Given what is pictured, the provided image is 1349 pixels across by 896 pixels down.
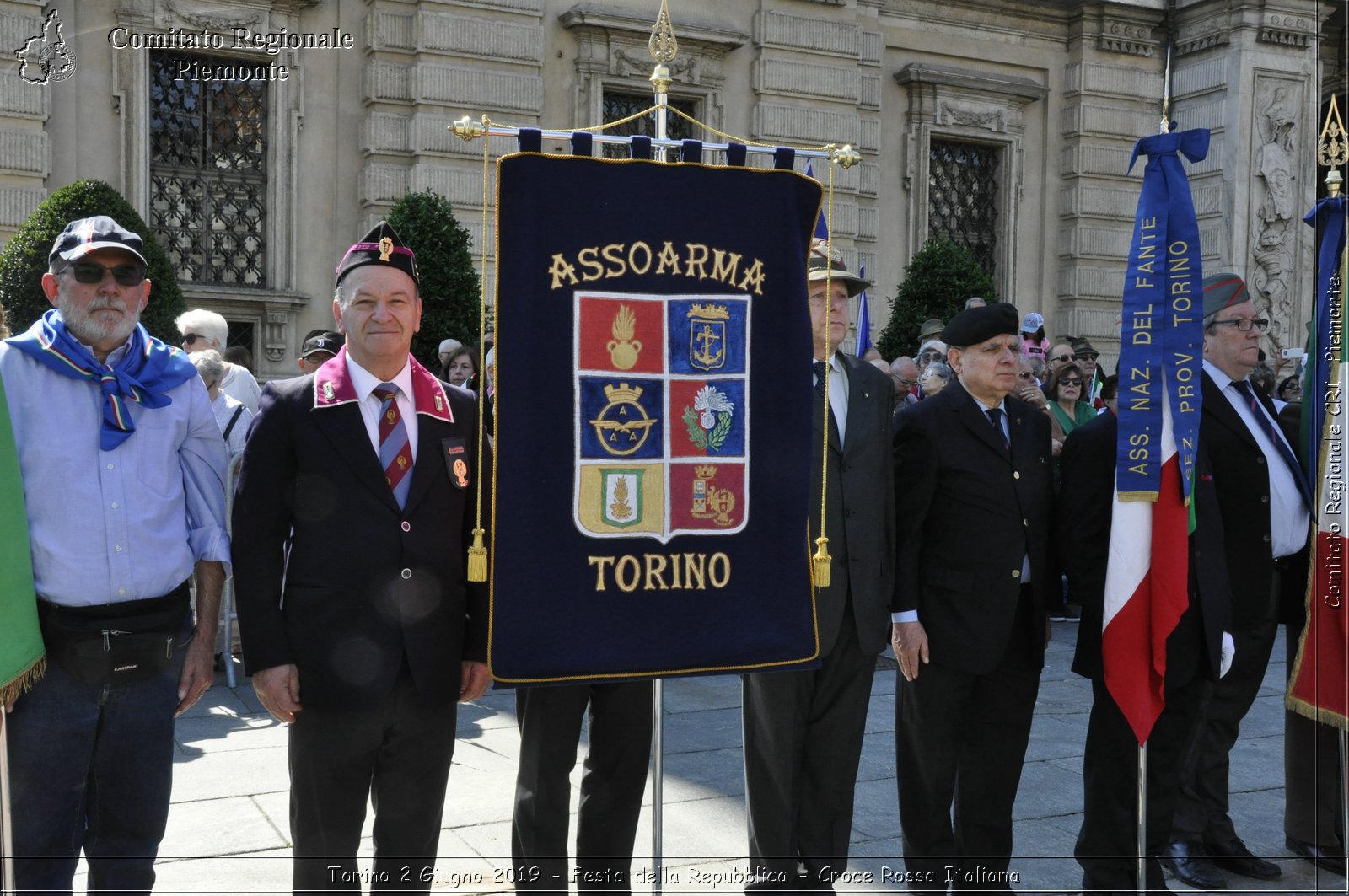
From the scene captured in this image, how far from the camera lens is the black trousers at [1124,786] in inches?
178

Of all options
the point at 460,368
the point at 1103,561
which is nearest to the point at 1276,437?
the point at 1103,561

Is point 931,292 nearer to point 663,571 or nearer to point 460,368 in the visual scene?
point 460,368

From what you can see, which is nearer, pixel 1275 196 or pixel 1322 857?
pixel 1322 857

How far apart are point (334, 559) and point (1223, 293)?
3879 millimetres

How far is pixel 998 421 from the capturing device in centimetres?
459

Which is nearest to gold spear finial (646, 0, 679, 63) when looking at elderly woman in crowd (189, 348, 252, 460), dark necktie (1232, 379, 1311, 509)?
Result: dark necktie (1232, 379, 1311, 509)

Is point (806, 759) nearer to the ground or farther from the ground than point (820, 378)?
nearer to the ground

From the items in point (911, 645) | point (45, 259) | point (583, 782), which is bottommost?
point (583, 782)

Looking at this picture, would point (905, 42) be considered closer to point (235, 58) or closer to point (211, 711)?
point (235, 58)

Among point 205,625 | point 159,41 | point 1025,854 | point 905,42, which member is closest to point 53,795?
point 205,625

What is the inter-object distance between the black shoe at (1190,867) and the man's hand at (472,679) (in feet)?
9.38

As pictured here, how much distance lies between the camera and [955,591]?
442 cm

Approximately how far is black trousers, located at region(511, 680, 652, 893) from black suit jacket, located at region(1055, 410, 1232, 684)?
6.30 ft

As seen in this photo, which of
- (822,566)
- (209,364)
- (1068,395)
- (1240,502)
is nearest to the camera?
(822,566)
